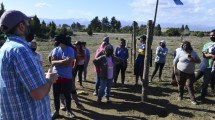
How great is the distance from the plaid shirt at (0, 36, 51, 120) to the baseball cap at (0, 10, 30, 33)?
10cm

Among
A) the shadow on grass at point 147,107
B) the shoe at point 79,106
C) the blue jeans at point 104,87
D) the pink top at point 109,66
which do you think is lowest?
the shadow on grass at point 147,107

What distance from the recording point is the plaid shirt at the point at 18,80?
9.62ft

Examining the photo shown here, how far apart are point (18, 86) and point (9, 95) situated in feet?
0.40

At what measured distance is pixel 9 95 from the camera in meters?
3.04

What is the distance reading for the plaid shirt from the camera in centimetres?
293

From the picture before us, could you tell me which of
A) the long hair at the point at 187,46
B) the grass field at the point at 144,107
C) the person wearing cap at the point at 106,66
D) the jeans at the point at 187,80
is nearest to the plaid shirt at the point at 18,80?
the grass field at the point at 144,107

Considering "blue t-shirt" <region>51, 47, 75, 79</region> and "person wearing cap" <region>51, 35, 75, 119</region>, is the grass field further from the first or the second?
"blue t-shirt" <region>51, 47, 75, 79</region>

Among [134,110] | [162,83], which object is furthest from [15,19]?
[162,83]

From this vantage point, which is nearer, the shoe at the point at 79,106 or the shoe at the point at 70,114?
the shoe at the point at 70,114

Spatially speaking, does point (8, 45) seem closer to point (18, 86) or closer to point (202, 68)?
point (18, 86)

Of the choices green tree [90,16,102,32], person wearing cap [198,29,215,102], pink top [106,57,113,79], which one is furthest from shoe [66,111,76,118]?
green tree [90,16,102,32]

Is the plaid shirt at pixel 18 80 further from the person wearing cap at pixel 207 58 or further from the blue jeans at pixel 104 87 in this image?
the person wearing cap at pixel 207 58

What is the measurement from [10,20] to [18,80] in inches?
20.9

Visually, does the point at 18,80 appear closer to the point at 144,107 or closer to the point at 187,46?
the point at 144,107
